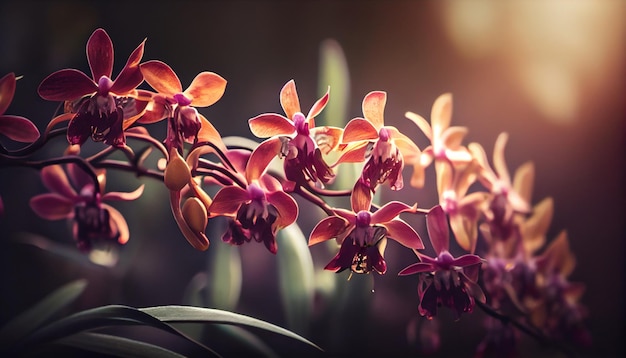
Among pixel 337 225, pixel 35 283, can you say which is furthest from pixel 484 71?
pixel 35 283

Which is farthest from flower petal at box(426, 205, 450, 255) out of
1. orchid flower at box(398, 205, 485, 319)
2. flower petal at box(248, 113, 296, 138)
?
flower petal at box(248, 113, 296, 138)

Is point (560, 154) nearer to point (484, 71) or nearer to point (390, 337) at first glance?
point (484, 71)

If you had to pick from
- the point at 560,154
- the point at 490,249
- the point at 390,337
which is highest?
the point at 560,154

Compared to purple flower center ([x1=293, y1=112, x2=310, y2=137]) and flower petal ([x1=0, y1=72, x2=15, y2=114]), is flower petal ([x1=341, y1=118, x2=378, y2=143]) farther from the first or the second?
flower petal ([x1=0, y1=72, x2=15, y2=114])

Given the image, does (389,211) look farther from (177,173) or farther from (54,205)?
(54,205)

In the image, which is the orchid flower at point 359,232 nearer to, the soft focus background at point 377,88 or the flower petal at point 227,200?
the flower petal at point 227,200

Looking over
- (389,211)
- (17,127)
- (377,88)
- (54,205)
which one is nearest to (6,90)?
(17,127)
